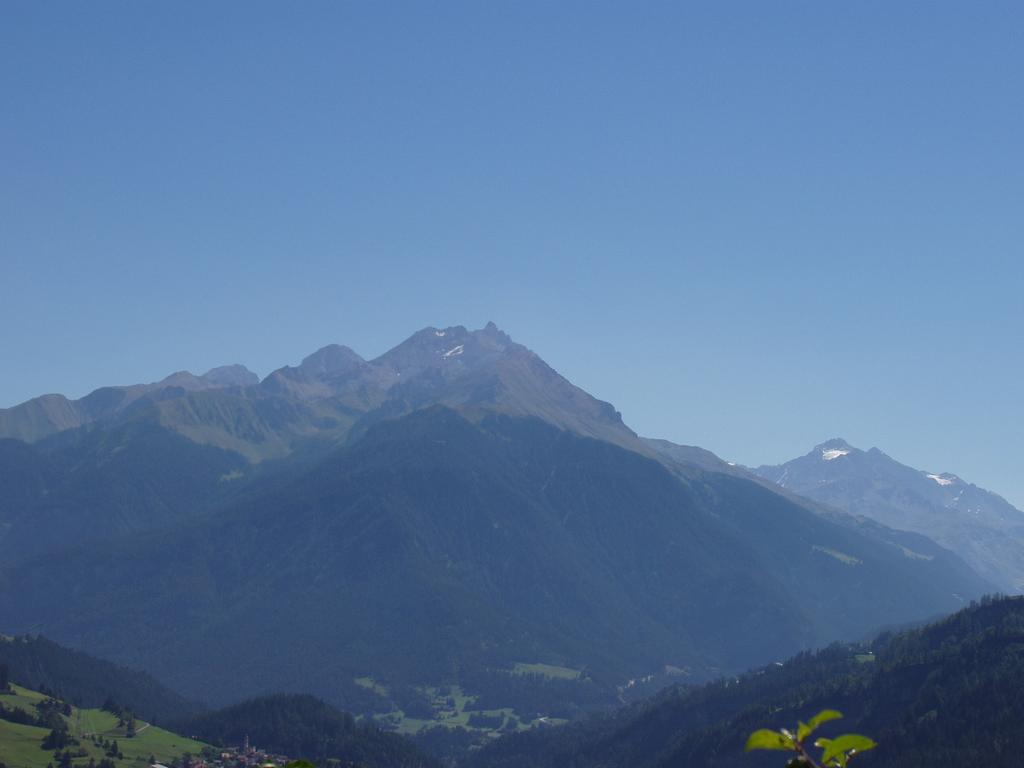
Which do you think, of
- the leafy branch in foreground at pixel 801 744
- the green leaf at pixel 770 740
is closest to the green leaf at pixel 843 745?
the leafy branch in foreground at pixel 801 744

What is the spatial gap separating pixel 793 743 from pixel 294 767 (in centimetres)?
682

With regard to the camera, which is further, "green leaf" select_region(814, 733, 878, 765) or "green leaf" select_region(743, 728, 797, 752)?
"green leaf" select_region(814, 733, 878, 765)

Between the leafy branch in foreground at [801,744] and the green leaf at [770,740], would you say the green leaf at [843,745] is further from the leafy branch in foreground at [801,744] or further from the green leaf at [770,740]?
the green leaf at [770,740]

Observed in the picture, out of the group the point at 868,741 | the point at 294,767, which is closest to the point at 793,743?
the point at 868,741

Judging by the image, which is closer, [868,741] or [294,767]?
[868,741]

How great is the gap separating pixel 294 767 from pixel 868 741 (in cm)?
777

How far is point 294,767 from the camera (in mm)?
16891

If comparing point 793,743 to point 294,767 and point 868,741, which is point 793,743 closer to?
point 868,741

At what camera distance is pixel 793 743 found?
15.2 meters

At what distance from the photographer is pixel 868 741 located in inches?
621

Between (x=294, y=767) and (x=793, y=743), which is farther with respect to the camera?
(x=294, y=767)

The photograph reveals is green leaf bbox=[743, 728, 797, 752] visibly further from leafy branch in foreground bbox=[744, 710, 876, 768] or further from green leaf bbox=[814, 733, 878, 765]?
green leaf bbox=[814, 733, 878, 765]

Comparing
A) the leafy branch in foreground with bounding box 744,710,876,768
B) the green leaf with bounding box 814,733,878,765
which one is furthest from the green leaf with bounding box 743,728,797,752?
the green leaf with bounding box 814,733,878,765

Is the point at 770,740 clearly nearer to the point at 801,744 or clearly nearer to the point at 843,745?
the point at 801,744
